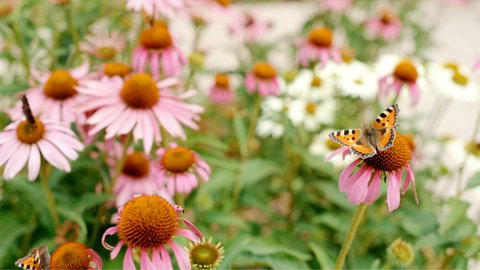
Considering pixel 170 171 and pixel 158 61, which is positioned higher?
pixel 158 61

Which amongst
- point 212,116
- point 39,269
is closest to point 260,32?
point 212,116

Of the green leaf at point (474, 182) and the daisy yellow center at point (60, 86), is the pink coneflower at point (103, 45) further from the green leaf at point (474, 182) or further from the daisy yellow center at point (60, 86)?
the green leaf at point (474, 182)

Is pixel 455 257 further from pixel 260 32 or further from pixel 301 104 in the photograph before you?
pixel 260 32

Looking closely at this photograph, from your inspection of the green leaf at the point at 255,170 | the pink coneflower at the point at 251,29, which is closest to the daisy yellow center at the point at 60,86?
the green leaf at the point at 255,170

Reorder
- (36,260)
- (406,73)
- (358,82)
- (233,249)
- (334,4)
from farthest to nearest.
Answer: (334,4)
(358,82)
(406,73)
(233,249)
(36,260)

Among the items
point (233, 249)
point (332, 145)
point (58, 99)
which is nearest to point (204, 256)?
point (233, 249)

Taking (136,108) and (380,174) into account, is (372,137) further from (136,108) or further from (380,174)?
(136,108)

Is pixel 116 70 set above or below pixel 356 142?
below

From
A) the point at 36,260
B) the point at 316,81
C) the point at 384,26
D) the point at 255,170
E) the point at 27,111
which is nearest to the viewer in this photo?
the point at 36,260
